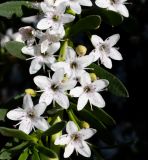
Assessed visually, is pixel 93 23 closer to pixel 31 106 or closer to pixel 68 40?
pixel 68 40


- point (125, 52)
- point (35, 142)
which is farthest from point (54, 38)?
point (125, 52)

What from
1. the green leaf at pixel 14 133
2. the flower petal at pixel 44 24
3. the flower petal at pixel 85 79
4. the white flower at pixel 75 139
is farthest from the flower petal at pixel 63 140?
the flower petal at pixel 44 24

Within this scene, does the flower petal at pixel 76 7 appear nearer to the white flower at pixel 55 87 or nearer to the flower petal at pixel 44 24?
the flower petal at pixel 44 24

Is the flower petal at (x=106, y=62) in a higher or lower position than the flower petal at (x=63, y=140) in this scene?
higher

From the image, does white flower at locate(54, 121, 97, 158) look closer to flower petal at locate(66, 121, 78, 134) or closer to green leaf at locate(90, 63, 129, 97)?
flower petal at locate(66, 121, 78, 134)

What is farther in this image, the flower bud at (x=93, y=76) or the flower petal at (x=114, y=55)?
the flower petal at (x=114, y=55)

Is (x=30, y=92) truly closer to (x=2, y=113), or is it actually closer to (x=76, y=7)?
(x=2, y=113)

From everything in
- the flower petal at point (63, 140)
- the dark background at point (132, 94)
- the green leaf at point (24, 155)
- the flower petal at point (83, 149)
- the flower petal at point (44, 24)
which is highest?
the flower petal at point (44, 24)

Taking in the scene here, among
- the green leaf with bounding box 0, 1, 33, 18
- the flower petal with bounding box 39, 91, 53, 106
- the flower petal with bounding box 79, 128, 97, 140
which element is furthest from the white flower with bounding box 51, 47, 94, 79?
the green leaf with bounding box 0, 1, 33, 18

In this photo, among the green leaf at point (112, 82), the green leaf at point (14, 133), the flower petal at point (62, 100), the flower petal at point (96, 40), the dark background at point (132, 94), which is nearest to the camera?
the green leaf at point (14, 133)
